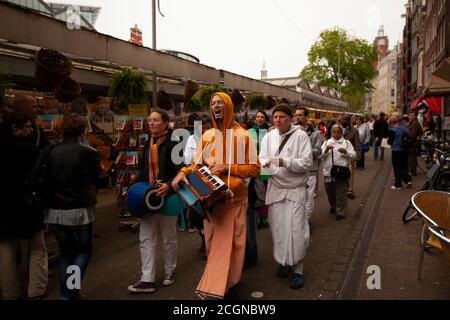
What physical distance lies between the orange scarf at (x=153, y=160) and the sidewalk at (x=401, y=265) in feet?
8.14

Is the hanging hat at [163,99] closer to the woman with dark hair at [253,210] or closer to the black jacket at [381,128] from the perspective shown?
the woman with dark hair at [253,210]

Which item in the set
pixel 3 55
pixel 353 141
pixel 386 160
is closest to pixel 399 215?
pixel 353 141

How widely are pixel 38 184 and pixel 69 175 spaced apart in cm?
28

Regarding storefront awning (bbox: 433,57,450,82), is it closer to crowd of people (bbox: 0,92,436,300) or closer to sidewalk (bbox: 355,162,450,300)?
sidewalk (bbox: 355,162,450,300)

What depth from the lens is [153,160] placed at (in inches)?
177

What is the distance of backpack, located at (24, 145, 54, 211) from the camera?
Answer: 12.5 feet

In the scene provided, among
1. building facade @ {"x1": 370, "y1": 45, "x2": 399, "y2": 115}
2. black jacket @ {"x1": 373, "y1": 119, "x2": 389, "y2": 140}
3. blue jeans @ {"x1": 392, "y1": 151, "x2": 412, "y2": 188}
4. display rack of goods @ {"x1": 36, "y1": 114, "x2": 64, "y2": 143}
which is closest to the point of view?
display rack of goods @ {"x1": 36, "y1": 114, "x2": 64, "y2": 143}

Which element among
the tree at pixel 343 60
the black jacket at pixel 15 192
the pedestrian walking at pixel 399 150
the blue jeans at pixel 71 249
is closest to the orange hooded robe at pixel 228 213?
the blue jeans at pixel 71 249

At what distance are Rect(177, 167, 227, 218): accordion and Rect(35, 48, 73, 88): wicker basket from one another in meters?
3.29

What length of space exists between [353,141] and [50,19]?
22.3 ft

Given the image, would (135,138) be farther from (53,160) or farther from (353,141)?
(353,141)

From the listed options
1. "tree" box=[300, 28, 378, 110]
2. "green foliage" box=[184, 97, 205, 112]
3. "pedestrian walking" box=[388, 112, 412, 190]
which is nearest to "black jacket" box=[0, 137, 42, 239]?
"green foliage" box=[184, 97, 205, 112]

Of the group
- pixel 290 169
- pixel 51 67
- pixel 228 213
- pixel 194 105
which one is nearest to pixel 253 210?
pixel 290 169

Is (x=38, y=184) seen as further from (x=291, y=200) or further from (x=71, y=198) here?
(x=291, y=200)
